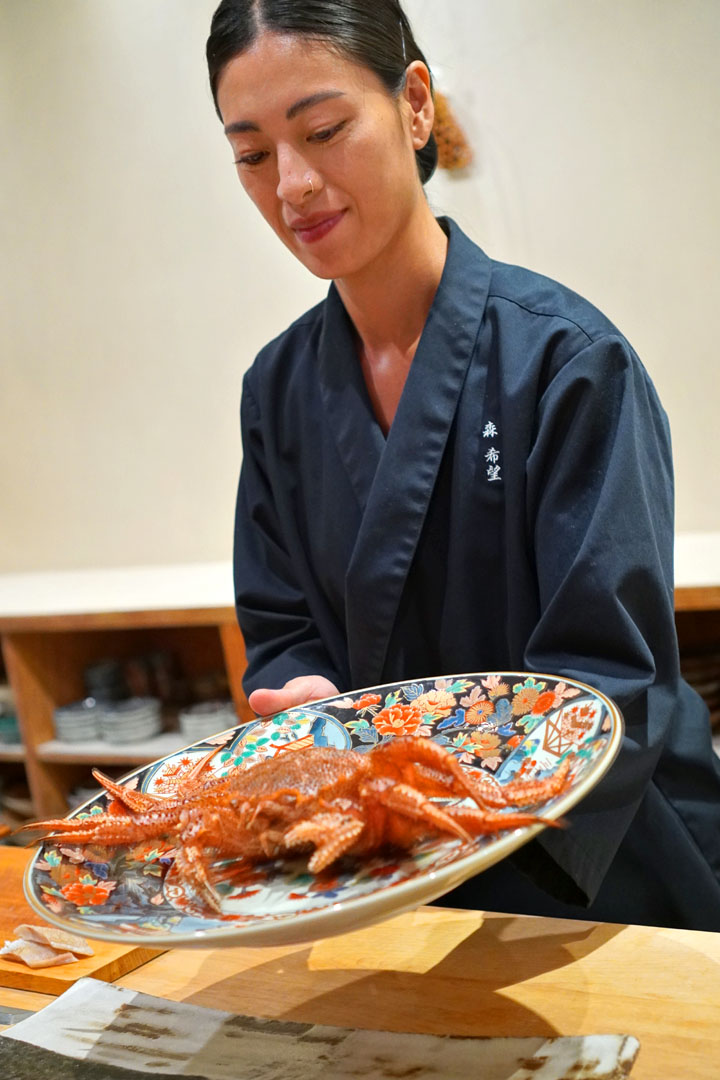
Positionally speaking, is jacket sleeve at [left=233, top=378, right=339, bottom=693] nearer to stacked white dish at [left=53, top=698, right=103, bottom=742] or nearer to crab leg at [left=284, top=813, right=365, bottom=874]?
crab leg at [left=284, top=813, right=365, bottom=874]

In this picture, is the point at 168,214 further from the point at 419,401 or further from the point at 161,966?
the point at 161,966

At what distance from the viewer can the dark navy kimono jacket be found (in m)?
1.12

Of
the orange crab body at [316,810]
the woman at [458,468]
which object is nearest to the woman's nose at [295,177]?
the woman at [458,468]

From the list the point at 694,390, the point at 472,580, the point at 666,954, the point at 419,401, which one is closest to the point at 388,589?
the point at 472,580

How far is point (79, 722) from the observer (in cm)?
300

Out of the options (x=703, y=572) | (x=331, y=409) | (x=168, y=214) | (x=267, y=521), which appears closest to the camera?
(x=331, y=409)

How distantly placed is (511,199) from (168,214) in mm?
1142

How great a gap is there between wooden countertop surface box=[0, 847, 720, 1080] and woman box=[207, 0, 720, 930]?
10cm

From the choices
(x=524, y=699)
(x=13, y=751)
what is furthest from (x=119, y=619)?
(x=524, y=699)

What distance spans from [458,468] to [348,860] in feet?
2.15

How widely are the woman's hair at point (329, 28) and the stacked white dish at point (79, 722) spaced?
2.09 m

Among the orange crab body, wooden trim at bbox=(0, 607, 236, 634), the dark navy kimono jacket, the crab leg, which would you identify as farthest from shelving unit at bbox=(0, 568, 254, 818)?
the crab leg

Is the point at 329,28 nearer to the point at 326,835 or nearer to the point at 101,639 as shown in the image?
the point at 326,835

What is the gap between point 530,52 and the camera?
2.70 m
